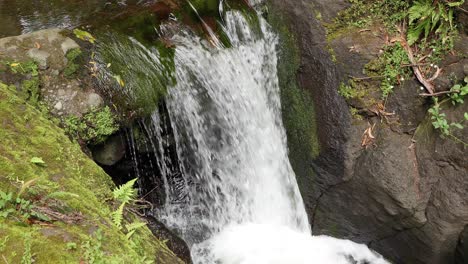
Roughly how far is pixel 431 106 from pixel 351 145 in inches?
44.1

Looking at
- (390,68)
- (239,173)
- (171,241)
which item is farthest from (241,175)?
(390,68)

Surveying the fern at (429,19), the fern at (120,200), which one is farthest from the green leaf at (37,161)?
the fern at (429,19)

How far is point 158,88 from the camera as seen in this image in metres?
5.23

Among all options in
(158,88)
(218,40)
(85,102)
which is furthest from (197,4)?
(85,102)

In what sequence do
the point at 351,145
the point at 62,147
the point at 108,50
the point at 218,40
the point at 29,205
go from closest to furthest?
the point at 29,205 → the point at 62,147 → the point at 108,50 → the point at 351,145 → the point at 218,40

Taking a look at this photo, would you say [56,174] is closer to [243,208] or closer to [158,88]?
[158,88]

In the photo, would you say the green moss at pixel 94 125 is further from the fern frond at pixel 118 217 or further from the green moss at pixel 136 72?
the fern frond at pixel 118 217

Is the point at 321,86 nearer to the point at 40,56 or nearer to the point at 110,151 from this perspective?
the point at 110,151

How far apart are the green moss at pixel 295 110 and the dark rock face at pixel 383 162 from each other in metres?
0.09

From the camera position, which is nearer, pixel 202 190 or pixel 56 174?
pixel 56 174

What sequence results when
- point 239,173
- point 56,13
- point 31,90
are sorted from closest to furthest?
1. point 31,90
2. point 239,173
3. point 56,13

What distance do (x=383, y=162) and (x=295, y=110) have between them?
1.46 meters

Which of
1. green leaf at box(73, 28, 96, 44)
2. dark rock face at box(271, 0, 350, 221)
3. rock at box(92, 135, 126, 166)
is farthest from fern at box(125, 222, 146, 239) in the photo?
dark rock face at box(271, 0, 350, 221)

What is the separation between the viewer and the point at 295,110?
605cm
